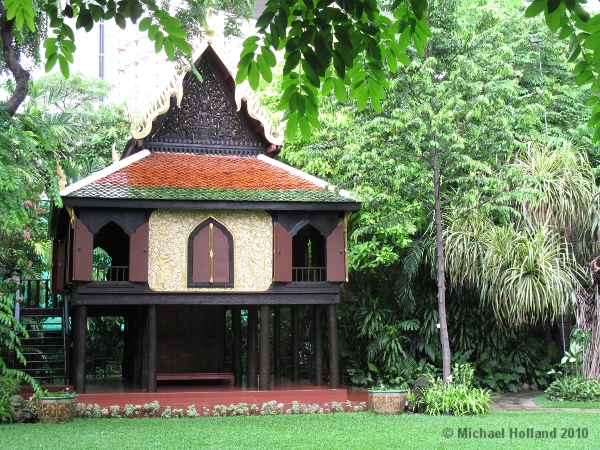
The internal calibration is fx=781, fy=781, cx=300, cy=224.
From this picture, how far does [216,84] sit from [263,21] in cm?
1296

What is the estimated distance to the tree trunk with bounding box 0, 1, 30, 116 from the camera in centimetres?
825

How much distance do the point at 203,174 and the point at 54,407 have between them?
5042mm

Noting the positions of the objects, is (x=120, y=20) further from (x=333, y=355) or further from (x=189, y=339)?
(x=189, y=339)

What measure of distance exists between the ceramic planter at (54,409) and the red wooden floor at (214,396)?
88 centimetres

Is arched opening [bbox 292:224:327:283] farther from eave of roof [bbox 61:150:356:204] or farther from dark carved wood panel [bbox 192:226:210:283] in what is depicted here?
dark carved wood panel [bbox 192:226:210:283]

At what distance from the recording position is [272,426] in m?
11.6

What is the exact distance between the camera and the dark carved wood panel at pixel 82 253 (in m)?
13.1

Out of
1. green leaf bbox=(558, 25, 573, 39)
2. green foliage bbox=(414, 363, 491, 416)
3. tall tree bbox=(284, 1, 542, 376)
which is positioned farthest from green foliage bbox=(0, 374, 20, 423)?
green leaf bbox=(558, 25, 573, 39)

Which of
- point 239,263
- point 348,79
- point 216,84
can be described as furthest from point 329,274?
point 348,79

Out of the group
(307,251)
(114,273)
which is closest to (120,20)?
(307,251)

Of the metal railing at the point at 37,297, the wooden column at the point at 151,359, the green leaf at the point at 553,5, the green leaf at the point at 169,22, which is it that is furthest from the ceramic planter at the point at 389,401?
the green leaf at the point at 553,5

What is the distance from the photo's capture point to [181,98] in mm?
15273

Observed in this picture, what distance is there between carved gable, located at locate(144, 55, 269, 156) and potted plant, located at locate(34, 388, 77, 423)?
5524 mm

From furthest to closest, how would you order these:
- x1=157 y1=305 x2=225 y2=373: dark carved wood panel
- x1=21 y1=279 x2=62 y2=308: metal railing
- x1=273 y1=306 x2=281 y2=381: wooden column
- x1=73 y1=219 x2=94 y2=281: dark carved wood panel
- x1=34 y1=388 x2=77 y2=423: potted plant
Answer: x1=21 y1=279 x2=62 y2=308: metal railing, x1=273 y1=306 x2=281 y2=381: wooden column, x1=157 y1=305 x2=225 y2=373: dark carved wood panel, x1=73 y1=219 x2=94 y2=281: dark carved wood panel, x1=34 y1=388 x2=77 y2=423: potted plant
